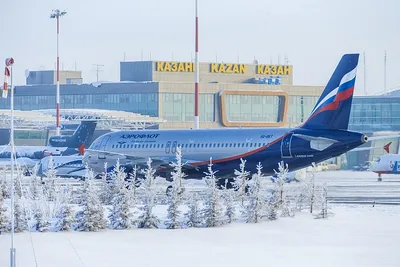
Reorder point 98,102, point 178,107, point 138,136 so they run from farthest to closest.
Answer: point 98,102
point 178,107
point 138,136

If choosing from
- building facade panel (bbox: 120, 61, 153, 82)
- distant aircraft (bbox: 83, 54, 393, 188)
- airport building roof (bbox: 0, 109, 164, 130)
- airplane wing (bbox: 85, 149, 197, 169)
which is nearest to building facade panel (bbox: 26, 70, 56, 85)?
building facade panel (bbox: 120, 61, 153, 82)

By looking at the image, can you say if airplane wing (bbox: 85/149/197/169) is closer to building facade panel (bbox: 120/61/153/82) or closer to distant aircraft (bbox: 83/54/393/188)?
distant aircraft (bbox: 83/54/393/188)

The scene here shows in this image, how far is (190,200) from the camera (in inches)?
1634

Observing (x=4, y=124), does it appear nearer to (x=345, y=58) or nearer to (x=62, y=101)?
(x=62, y=101)

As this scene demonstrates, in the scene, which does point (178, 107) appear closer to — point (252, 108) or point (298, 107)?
point (252, 108)

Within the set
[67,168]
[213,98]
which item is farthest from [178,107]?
[67,168]

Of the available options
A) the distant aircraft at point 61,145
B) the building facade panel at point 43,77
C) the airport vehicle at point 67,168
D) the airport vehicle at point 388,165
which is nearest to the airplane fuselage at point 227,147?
the airport vehicle at point 67,168

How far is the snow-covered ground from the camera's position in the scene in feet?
105

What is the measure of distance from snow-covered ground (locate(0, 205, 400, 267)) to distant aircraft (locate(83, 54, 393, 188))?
36.6 feet

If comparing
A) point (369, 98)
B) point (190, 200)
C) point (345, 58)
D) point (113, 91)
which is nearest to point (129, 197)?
point (190, 200)

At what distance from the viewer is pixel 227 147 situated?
59.3m

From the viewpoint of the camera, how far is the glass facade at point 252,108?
126 meters

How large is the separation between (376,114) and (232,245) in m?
101

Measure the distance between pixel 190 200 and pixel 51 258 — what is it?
10240 mm
